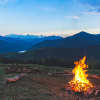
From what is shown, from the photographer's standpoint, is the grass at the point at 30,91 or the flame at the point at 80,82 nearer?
the grass at the point at 30,91

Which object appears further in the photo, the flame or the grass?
the flame

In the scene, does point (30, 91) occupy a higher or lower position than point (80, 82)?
lower

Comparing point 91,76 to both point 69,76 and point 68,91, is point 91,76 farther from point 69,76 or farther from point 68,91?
point 68,91

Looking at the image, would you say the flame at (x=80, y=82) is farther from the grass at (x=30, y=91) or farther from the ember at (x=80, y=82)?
the grass at (x=30, y=91)

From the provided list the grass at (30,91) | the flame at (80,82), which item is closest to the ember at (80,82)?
the flame at (80,82)

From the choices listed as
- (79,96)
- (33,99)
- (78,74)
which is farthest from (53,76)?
(33,99)

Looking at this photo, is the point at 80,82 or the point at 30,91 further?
the point at 80,82

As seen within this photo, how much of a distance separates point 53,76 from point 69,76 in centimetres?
376

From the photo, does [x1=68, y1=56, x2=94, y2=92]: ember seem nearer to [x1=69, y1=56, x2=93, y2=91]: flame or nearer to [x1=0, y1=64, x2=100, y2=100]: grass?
[x1=69, y1=56, x2=93, y2=91]: flame

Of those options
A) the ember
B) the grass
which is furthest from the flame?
the grass

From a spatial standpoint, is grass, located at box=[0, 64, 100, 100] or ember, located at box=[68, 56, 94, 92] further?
ember, located at box=[68, 56, 94, 92]

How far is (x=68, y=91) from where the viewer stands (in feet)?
45.9

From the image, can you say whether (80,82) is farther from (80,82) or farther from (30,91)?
(30,91)

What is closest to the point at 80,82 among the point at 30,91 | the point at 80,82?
the point at 80,82
